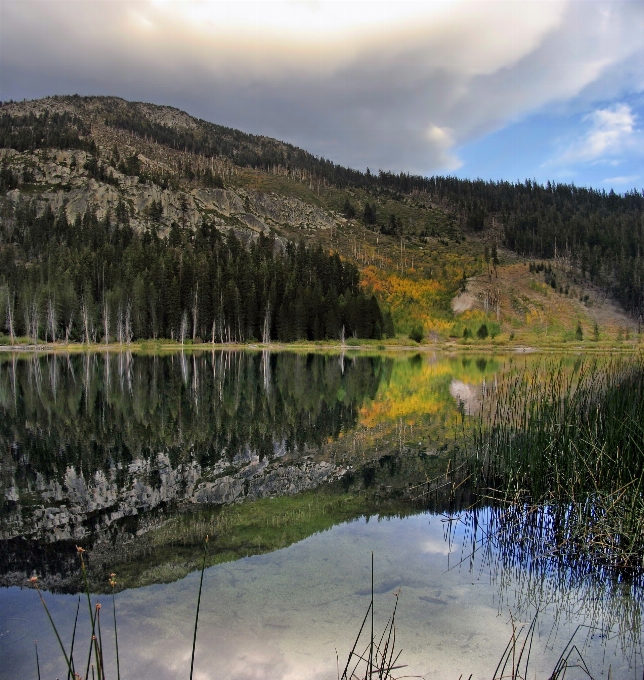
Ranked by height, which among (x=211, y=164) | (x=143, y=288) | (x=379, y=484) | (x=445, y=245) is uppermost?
(x=211, y=164)

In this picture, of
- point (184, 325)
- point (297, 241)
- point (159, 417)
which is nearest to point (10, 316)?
point (184, 325)

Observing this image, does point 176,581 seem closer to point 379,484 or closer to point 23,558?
point 23,558

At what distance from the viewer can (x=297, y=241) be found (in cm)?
14562

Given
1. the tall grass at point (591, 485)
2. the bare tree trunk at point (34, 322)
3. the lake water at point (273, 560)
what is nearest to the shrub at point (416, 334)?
the bare tree trunk at point (34, 322)

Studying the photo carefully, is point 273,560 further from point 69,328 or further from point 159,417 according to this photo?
point 69,328

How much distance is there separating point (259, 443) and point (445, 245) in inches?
5604

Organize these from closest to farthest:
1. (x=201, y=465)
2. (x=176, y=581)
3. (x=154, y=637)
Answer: (x=154, y=637) → (x=176, y=581) → (x=201, y=465)

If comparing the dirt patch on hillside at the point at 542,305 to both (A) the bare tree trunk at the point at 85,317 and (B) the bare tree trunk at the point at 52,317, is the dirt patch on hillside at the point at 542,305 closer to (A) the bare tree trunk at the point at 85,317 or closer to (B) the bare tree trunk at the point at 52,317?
(A) the bare tree trunk at the point at 85,317

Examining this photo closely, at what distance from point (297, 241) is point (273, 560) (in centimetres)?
14077

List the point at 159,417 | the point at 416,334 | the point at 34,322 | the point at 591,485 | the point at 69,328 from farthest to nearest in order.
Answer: the point at 416,334
the point at 69,328
the point at 34,322
the point at 159,417
the point at 591,485

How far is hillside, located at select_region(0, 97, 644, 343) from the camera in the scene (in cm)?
8712

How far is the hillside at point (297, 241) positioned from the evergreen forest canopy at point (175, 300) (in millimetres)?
351

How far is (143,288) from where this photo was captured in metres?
85.3

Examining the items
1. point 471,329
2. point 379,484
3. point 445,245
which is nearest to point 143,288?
point 471,329
